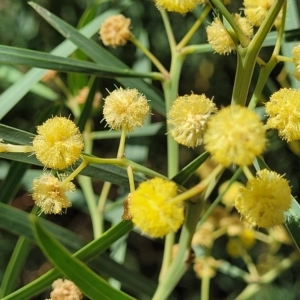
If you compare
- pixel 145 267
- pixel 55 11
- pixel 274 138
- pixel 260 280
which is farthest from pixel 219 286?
pixel 55 11

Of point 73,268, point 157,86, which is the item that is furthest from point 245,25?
point 157,86

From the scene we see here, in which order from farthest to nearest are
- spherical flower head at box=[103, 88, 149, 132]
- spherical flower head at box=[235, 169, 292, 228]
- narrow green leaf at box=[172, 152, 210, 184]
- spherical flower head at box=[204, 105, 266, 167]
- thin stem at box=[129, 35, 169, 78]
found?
thin stem at box=[129, 35, 169, 78]
narrow green leaf at box=[172, 152, 210, 184]
spherical flower head at box=[103, 88, 149, 132]
spherical flower head at box=[235, 169, 292, 228]
spherical flower head at box=[204, 105, 266, 167]

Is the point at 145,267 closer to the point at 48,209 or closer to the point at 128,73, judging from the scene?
the point at 128,73

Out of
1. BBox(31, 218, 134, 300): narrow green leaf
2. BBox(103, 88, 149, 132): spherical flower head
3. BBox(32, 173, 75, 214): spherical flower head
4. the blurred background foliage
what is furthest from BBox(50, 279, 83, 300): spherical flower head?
the blurred background foliage

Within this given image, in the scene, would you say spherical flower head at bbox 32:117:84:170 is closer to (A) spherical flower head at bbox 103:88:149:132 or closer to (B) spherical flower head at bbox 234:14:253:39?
(A) spherical flower head at bbox 103:88:149:132

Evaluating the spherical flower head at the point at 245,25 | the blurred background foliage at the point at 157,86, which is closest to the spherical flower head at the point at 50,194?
the spherical flower head at the point at 245,25

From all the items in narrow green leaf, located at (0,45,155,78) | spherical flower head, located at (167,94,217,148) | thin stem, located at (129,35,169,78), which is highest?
thin stem, located at (129,35,169,78)

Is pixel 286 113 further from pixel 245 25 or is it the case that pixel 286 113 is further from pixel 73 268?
pixel 73 268

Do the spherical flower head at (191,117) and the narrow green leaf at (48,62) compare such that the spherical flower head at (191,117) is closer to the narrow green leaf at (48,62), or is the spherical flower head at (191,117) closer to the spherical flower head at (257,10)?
the spherical flower head at (257,10)
